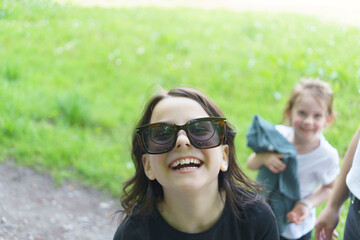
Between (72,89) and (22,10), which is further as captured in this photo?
(72,89)

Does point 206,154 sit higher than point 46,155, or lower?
lower

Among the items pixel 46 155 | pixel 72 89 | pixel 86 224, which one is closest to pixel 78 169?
pixel 46 155

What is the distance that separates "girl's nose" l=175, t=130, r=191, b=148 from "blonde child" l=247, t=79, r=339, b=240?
2.83 feet

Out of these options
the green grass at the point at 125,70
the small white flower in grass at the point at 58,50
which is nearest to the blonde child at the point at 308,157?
the green grass at the point at 125,70

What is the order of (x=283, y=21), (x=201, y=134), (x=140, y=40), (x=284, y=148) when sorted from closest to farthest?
(x=201, y=134) → (x=284, y=148) → (x=283, y=21) → (x=140, y=40)

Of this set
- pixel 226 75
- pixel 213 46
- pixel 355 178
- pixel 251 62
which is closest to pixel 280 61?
pixel 251 62

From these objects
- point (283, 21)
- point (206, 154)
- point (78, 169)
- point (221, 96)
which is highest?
point (283, 21)

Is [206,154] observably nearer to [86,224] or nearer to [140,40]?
[86,224]

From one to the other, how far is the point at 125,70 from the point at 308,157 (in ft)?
10.8

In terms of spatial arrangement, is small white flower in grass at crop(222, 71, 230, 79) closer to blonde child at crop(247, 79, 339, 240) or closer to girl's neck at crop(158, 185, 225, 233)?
blonde child at crop(247, 79, 339, 240)

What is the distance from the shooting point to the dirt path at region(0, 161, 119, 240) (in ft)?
8.53

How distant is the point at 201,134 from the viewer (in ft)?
4.32

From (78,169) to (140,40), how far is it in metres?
2.68

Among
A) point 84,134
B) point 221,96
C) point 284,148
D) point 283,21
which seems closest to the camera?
point 284,148
